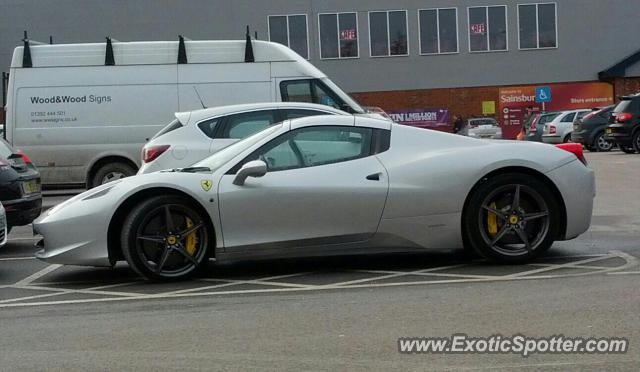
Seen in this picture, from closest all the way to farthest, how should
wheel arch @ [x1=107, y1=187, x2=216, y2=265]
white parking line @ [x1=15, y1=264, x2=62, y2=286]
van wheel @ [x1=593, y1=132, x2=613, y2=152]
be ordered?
wheel arch @ [x1=107, y1=187, x2=216, y2=265]
white parking line @ [x1=15, y1=264, x2=62, y2=286]
van wheel @ [x1=593, y1=132, x2=613, y2=152]

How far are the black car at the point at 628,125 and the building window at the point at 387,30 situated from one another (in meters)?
21.0

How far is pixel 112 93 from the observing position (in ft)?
48.2

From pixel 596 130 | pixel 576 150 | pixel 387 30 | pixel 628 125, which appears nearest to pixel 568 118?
pixel 596 130

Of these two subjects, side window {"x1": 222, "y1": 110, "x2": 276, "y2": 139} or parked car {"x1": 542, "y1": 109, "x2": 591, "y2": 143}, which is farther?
parked car {"x1": 542, "y1": 109, "x2": 591, "y2": 143}

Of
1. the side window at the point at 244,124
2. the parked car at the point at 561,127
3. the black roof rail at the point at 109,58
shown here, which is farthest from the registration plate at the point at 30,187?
the parked car at the point at 561,127

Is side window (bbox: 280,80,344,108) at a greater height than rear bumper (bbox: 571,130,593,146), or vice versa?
side window (bbox: 280,80,344,108)

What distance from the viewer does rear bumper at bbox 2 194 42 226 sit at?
9.21 metres

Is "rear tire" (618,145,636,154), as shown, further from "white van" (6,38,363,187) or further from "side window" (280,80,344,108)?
"side window" (280,80,344,108)

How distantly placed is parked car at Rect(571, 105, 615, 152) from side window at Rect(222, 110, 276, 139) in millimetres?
15908

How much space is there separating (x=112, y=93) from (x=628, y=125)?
44.6 feet

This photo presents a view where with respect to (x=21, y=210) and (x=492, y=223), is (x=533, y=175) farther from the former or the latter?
(x=21, y=210)

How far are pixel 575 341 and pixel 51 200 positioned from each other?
43.1ft

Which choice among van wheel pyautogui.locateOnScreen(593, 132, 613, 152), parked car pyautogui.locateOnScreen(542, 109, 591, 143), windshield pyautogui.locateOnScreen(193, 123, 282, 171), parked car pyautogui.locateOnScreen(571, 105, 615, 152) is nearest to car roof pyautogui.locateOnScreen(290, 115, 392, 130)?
windshield pyautogui.locateOnScreen(193, 123, 282, 171)

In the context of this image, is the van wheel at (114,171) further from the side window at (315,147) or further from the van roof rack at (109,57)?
the side window at (315,147)
